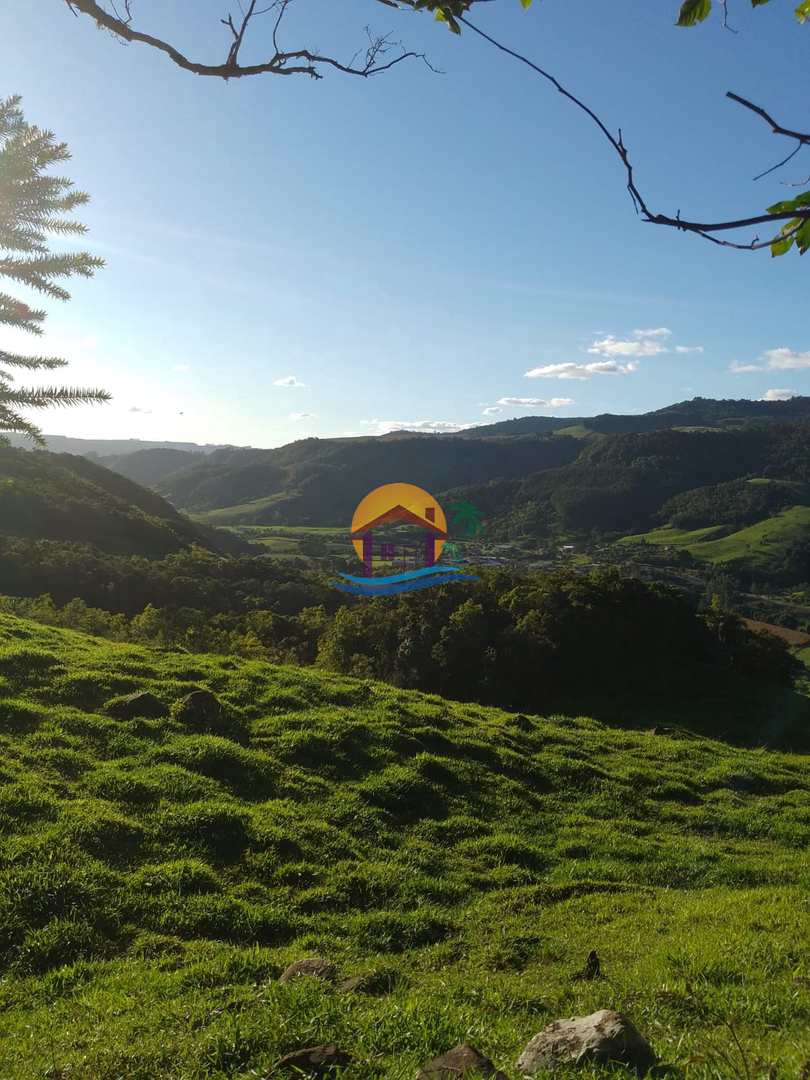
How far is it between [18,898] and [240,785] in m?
4.05

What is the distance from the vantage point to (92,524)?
62562mm

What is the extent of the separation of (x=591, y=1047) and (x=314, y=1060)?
1.65 m

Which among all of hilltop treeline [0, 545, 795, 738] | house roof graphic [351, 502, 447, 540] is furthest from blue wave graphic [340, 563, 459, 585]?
hilltop treeline [0, 545, 795, 738]

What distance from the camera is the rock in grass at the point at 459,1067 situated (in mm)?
3633

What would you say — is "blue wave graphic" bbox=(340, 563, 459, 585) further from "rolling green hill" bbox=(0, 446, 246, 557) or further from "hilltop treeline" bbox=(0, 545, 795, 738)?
"rolling green hill" bbox=(0, 446, 246, 557)

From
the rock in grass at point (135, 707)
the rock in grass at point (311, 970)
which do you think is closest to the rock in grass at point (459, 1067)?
the rock in grass at point (311, 970)

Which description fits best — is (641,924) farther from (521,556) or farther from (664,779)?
(521,556)

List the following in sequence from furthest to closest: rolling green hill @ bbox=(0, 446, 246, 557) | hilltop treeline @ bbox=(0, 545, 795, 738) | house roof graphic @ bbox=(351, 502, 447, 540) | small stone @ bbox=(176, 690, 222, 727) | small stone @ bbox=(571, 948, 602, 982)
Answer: rolling green hill @ bbox=(0, 446, 246, 557), house roof graphic @ bbox=(351, 502, 447, 540), hilltop treeline @ bbox=(0, 545, 795, 738), small stone @ bbox=(176, 690, 222, 727), small stone @ bbox=(571, 948, 602, 982)

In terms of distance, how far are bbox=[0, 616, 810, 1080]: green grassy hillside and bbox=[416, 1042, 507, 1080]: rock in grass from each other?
223 millimetres

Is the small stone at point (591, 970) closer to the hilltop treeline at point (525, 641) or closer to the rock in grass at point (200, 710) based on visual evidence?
the rock in grass at point (200, 710)

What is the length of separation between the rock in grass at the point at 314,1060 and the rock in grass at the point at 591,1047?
108cm

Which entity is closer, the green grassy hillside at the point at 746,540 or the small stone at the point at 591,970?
the small stone at the point at 591,970

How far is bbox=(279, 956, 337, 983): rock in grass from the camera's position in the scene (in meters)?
5.79

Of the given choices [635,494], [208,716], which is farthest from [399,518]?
[635,494]
